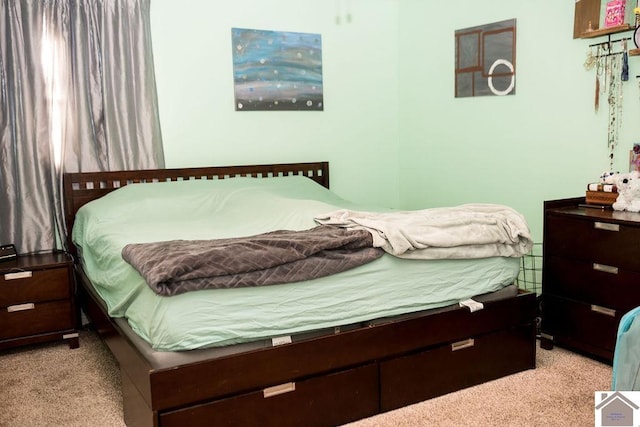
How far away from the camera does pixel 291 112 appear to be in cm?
419

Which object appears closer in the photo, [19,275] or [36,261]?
[19,275]

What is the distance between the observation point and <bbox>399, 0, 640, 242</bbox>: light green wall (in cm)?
326

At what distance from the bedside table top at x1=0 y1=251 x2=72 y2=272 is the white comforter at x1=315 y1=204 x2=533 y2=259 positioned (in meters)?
1.49

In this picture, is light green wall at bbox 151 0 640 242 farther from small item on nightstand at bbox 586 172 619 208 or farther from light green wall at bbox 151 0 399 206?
small item on nightstand at bbox 586 172 619 208

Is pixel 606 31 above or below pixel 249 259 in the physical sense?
above

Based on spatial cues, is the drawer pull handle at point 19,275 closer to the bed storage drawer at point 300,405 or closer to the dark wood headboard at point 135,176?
the dark wood headboard at point 135,176

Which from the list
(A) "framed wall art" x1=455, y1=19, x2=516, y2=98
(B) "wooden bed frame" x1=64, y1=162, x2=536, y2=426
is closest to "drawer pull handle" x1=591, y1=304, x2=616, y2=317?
(B) "wooden bed frame" x1=64, y1=162, x2=536, y2=426

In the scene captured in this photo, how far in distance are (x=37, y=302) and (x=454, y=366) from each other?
2.17m

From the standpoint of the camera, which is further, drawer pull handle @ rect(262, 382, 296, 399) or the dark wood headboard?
the dark wood headboard

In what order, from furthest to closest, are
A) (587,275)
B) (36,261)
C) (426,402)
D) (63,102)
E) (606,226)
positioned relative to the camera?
(63,102), (36,261), (587,275), (606,226), (426,402)

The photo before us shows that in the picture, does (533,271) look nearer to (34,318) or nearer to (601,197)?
(601,197)

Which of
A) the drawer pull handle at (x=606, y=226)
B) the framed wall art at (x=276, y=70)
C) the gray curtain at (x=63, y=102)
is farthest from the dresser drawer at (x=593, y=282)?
the gray curtain at (x=63, y=102)

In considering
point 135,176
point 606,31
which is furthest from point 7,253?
point 606,31

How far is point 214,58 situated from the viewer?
3.88 metres
